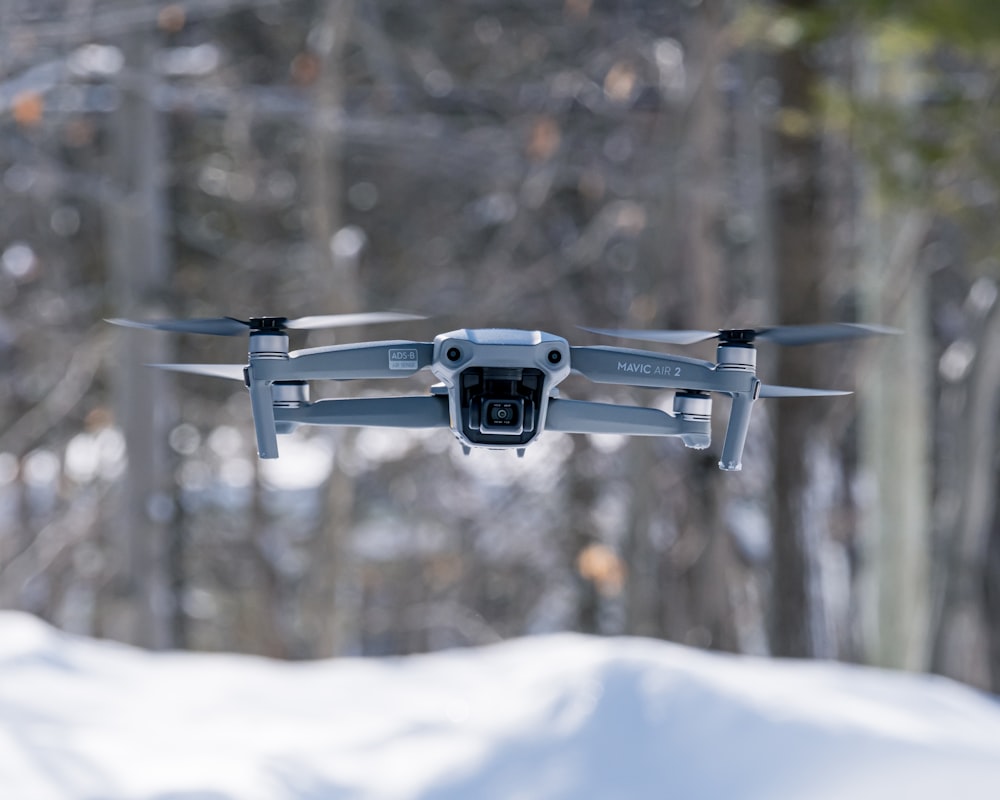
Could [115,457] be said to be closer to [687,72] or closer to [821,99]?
[687,72]

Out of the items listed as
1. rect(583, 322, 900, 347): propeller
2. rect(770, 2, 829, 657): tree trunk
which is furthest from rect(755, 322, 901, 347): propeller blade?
rect(770, 2, 829, 657): tree trunk

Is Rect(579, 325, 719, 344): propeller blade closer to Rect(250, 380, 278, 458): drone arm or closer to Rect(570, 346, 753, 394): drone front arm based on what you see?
Rect(570, 346, 753, 394): drone front arm

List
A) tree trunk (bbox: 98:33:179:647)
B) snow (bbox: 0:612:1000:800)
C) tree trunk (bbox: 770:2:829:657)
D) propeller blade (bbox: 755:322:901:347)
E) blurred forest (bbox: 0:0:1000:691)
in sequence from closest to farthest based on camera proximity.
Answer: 1. propeller blade (bbox: 755:322:901:347)
2. snow (bbox: 0:612:1000:800)
3. blurred forest (bbox: 0:0:1000:691)
4. tree trunk (bbox: 770:2:829:657)
5. tree trunk (bbox: 98:33:179:647)

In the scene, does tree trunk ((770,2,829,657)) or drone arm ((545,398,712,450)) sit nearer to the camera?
drone arm ((545,398,712,450))

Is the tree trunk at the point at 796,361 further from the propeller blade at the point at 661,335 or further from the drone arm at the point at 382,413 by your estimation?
the drone arm at the point at 382,413

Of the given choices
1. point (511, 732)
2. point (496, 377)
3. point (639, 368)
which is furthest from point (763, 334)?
point (511, 732)

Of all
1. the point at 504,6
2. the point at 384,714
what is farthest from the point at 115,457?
the point at 384,714

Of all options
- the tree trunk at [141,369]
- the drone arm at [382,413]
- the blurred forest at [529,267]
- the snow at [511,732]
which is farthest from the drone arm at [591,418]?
the tree trunk at [141,369]

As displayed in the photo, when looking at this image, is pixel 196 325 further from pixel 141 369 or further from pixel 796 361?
pixel 141 369
